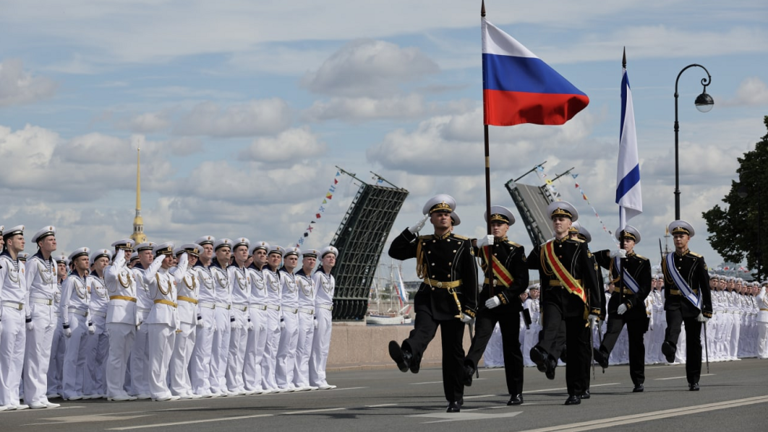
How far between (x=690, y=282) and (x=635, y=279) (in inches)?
28.7

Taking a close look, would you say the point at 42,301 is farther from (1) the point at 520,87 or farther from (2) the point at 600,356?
(2) the point at 600,356

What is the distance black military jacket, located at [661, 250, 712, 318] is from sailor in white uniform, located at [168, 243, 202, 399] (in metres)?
6.09

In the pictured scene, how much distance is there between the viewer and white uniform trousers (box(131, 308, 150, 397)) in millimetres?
Result: 16031

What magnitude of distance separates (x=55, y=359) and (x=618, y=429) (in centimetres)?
952

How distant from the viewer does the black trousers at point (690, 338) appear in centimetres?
1526

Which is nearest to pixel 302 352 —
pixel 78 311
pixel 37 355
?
pixel 78 311

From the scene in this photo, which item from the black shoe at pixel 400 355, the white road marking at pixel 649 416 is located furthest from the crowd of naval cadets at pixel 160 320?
the white road marking at pixel 649 416

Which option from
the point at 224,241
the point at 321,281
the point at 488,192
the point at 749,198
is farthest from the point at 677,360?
the point at 749,198

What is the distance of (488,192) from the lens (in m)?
12.8

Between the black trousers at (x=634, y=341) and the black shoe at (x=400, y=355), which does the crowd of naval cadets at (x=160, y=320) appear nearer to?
the black trousers at (x=634, y=341)

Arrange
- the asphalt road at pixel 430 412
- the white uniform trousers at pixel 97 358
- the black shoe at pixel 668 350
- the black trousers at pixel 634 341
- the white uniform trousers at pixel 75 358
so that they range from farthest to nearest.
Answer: the white uniform trousers at pixel 97 358 → the white uniform trousers at pixel 75 358 → the black shoe at pixel 668 350 → the black trousers at pixel 634 341 → the asphalt road at pixel 430 412

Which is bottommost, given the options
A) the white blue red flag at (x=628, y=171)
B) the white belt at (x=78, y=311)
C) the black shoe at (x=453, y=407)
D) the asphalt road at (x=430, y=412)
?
the asphalt road at (x=430, y=412)

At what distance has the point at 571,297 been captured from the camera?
13031mm

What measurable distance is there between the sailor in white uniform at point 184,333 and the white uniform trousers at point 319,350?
2702 mm
